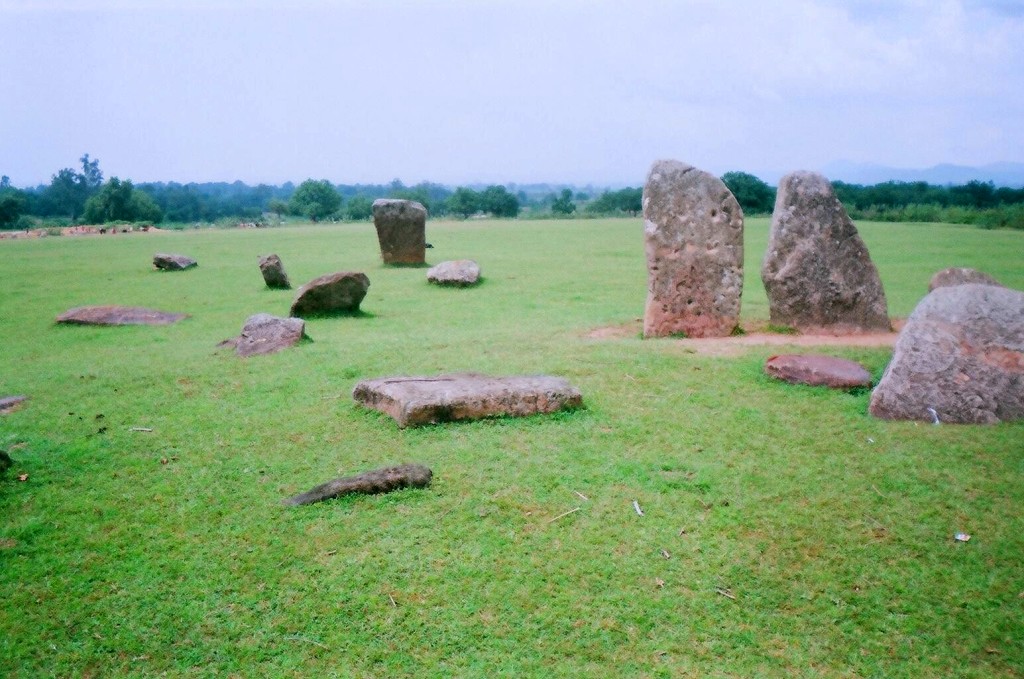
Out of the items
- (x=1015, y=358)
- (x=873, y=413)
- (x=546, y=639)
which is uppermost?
(x=1015, y=358)

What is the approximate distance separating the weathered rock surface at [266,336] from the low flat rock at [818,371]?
5.71 m

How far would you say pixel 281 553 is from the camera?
4.29 m

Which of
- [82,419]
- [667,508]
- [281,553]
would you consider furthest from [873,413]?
[82,419]

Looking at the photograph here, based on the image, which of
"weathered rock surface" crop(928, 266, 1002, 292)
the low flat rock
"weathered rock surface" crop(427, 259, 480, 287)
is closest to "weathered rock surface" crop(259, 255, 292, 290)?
"weathered rock surface" crop(427, 259, 480, 287)

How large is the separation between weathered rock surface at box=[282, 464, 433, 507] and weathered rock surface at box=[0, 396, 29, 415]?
12.3ft

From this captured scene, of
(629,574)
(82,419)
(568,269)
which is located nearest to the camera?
(629,574)

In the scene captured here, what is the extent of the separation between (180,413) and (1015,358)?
23.4ft

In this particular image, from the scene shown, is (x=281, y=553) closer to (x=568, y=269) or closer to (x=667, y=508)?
(x=667, y=508)

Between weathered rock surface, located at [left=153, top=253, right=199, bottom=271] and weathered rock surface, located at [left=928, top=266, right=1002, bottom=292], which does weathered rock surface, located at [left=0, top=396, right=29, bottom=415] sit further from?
weathered rock surface, located at [left=153, top=253, right=199, bottom=271]

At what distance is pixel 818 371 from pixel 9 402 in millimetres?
7844

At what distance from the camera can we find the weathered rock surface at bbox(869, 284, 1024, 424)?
5.81 m

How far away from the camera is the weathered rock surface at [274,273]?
15.3 m

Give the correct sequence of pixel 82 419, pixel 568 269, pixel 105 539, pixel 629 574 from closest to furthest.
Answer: pixel 629 574 → pixel 105 539 → pixel 82 419 → pixel 568 269

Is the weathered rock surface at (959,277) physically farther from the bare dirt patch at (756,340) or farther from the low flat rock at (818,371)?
the low flat rock at (818,371)
